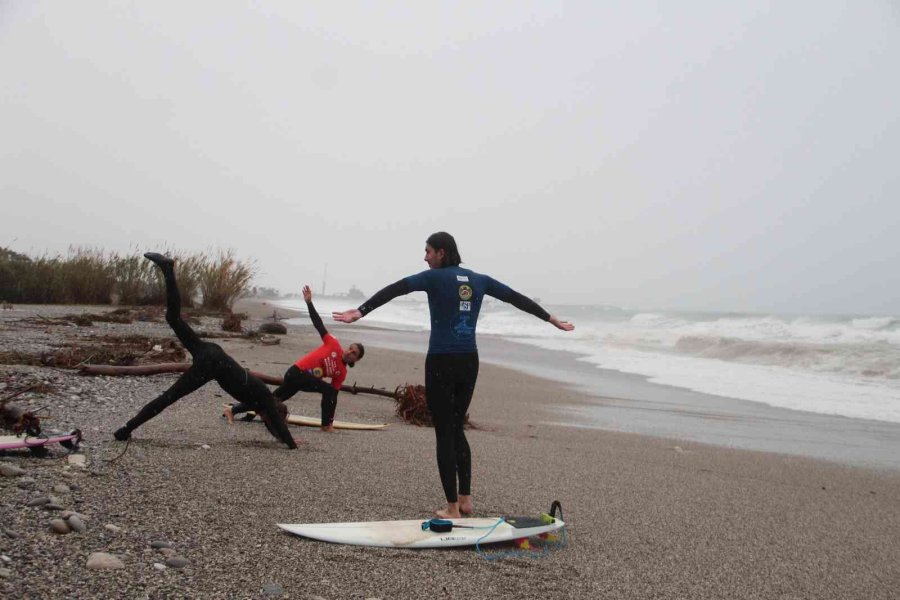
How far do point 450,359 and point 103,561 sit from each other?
7.38 ft

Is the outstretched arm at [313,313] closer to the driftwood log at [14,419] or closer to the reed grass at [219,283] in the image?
the driftwood log at [14,419]

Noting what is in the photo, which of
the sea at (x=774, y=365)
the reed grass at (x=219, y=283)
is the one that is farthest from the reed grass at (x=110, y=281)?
the sea at (x=774, y=365)

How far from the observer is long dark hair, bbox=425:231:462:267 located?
4.58 m

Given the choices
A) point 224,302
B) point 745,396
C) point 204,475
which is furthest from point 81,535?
point 224,302

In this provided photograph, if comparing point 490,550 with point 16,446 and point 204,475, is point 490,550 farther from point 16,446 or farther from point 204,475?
point 16,446

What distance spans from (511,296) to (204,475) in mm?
2427

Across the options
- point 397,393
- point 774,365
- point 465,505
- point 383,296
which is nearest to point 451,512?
point 465,505

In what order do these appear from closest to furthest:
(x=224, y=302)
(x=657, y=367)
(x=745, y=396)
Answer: (x=745, y=396), (x=657, y=367), (x=224, y=302)

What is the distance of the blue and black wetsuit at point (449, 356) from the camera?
4.38 m

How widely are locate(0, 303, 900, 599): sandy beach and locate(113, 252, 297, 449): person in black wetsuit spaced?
200 millimetres

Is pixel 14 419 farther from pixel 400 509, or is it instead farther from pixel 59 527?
pixel 400 509

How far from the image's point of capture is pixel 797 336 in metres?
29.3

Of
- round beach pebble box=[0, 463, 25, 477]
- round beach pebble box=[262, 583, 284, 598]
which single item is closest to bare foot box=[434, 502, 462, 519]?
round beach pebble box=[262, 583, 284, 598]

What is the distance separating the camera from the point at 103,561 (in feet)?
9.53
